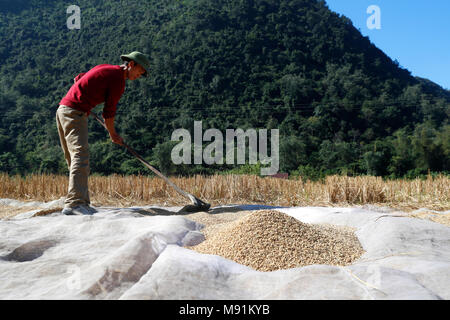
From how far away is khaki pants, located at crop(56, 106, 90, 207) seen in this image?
3.04 meters

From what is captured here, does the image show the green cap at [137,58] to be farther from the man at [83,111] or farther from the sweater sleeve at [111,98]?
the sweater sleeve at [111,98]

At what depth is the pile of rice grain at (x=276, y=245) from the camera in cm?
179

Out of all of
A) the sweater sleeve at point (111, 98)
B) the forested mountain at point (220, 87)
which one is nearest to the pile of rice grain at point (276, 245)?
the sweater sleeve at point (111, 98)

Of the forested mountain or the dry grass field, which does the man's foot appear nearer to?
the dry grass field

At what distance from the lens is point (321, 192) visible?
4.98 metres

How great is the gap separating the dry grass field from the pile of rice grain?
103 inches

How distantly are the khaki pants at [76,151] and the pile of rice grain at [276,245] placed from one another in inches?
56.9

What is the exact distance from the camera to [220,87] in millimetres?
39812

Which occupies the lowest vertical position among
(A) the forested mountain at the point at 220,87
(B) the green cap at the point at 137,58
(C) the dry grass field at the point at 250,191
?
(C) the dry grass field at the point at 250,191

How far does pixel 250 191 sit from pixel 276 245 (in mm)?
3297

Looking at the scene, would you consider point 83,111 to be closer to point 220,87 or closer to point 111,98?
point 111,98

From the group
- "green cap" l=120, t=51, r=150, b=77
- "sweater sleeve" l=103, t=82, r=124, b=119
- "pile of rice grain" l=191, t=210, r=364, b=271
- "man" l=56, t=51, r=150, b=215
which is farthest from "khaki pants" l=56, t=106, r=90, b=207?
"pile of rice grain" l=191, t=210, r=364, b=271
